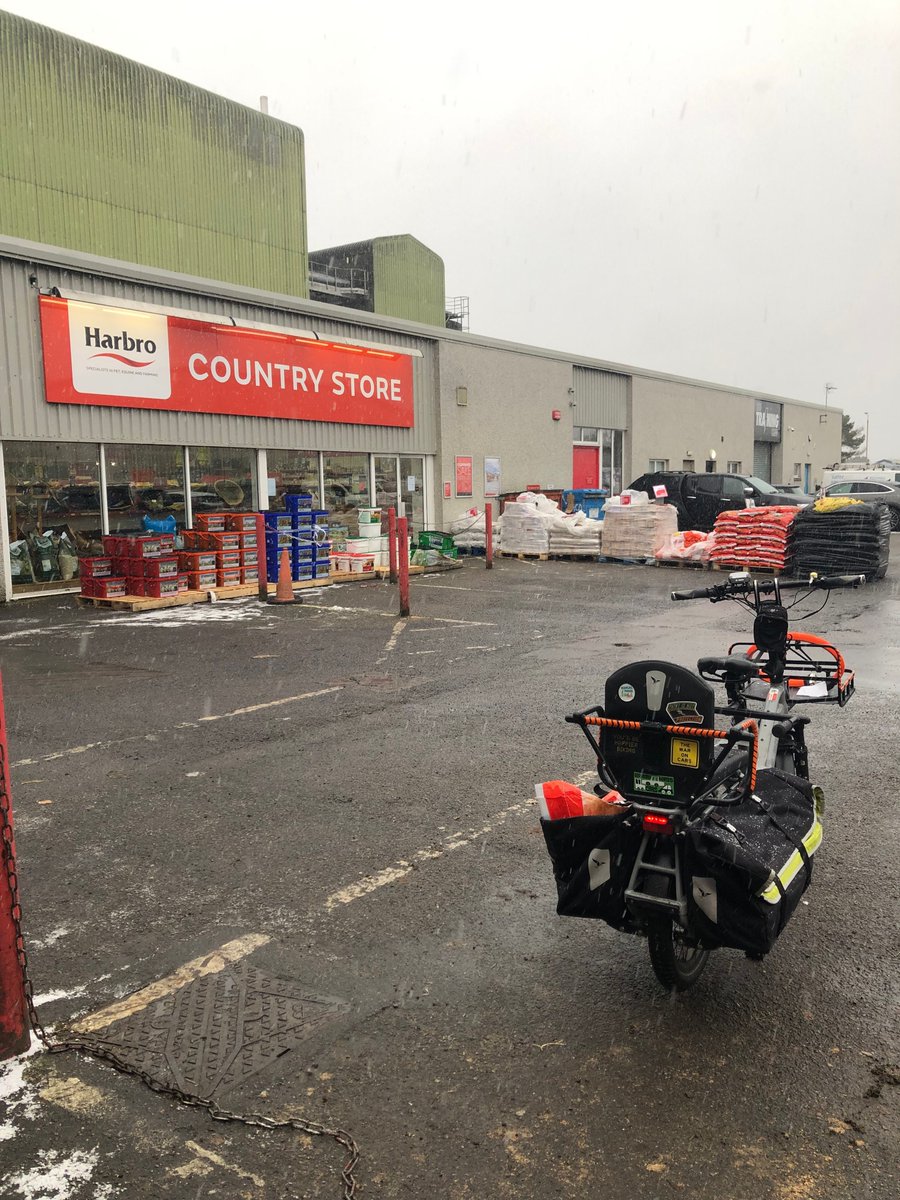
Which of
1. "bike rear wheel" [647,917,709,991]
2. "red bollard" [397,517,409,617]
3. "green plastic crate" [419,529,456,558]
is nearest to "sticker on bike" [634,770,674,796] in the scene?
"bike rear wheel" [647,917,709,991]

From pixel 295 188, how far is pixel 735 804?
1374 inches

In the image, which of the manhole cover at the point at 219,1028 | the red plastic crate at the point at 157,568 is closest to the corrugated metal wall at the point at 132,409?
the red plastic crate at the point at 157,568

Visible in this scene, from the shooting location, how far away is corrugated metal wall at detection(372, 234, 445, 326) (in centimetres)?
4306

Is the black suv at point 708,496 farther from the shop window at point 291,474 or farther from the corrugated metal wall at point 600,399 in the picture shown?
the shop window at point 291,474

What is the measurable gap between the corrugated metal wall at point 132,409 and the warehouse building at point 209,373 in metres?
0.04

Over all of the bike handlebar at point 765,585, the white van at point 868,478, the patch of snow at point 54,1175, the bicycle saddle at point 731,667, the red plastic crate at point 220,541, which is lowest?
the patch of snow at point 54,1175

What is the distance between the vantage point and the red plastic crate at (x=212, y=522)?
1577 centimetres

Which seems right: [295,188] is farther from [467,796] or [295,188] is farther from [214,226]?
[467,796]

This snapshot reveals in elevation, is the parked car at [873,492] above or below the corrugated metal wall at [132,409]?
below

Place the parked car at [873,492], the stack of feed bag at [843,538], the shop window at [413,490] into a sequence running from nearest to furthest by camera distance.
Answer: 1. the stack of feed bag at [843,538]
2. the shop window at [413,490]
3. the parked car at [873,492]

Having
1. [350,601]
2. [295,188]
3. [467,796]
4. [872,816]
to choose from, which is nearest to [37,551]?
[350,601]

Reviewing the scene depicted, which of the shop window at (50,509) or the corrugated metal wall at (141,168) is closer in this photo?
the shop window at (50,509)

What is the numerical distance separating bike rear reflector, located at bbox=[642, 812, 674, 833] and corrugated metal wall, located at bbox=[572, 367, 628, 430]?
2600 cm

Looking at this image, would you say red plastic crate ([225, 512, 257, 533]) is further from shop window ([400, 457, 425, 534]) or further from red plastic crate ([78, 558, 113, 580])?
shop window ([400, 457, 425, 534])
